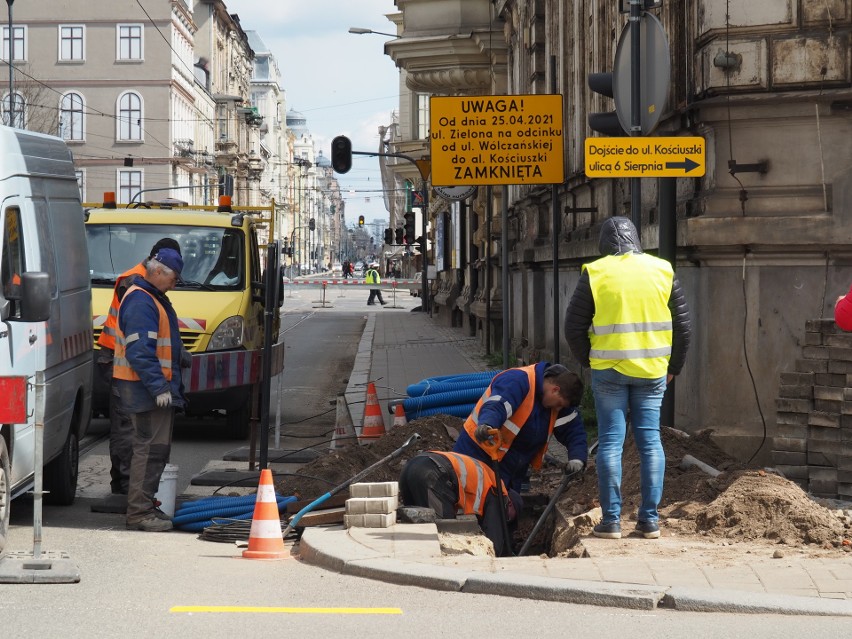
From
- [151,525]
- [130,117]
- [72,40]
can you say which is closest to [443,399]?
[151,525]

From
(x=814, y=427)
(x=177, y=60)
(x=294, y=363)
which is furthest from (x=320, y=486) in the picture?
(x=177, y=60)

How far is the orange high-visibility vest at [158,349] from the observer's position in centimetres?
854

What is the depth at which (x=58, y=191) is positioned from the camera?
9.30 meters

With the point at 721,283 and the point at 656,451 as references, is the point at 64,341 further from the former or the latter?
the point at 721,283

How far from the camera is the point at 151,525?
27.5ft

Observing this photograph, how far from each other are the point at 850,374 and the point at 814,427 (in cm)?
42

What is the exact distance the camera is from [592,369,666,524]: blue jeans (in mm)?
7492

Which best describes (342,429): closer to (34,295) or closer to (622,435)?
(622,435)

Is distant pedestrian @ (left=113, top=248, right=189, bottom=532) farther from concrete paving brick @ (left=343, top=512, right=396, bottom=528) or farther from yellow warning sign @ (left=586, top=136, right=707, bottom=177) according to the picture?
yellow warning sign @ (left=586, top=136, right=707, bottom=177)

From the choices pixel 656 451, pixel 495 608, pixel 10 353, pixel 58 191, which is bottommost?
pixel 495 608

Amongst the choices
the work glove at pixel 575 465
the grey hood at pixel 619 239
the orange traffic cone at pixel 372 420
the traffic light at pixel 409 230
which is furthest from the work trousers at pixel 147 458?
the traffic light at pixel 409 230

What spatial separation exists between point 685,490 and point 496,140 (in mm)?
4642

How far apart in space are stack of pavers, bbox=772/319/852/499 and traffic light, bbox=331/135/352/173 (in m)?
25.4

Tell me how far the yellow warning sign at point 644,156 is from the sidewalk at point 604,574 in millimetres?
2564
